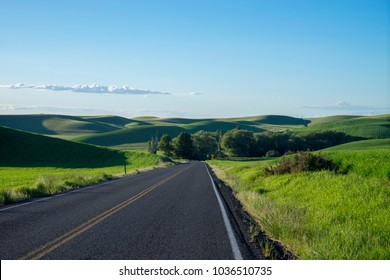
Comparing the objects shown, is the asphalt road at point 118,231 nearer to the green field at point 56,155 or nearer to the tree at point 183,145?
the green field at point 56,155

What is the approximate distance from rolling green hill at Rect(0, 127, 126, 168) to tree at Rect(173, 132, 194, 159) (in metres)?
25.6

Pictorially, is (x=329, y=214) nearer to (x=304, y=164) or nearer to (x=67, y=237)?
(x=67, y=237)

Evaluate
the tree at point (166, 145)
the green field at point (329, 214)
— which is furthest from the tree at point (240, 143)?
the green field at point (329, 214)

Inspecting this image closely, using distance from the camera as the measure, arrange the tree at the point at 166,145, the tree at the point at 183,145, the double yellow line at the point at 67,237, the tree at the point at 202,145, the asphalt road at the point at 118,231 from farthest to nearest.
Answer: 1. the tree at the point at 202,145
2. the tree at the point at 166,145
3. the tree at the point at 183,145
4. the asphalt road at the point at 118,231
5. the double yellow line at the point at 67,237

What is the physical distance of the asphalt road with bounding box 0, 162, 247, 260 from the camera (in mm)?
Result: 7613

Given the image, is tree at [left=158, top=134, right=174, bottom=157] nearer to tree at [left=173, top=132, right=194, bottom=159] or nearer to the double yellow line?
tree at [left=173, top=132, right=194, bottom=159]

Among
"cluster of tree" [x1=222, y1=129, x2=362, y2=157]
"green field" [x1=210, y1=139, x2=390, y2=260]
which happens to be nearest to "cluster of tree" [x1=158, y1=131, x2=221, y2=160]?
"cluster of tree" [x1=222, y1=129, x2=362, y2=157]

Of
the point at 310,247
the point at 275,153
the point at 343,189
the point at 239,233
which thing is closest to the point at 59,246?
the point at 239,233

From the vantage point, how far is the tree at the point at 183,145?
116125 millimetres

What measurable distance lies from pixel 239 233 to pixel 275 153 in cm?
8871

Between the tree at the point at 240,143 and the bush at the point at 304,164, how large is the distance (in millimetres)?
83052

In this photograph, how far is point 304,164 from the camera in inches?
838

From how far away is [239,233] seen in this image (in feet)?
31.3
